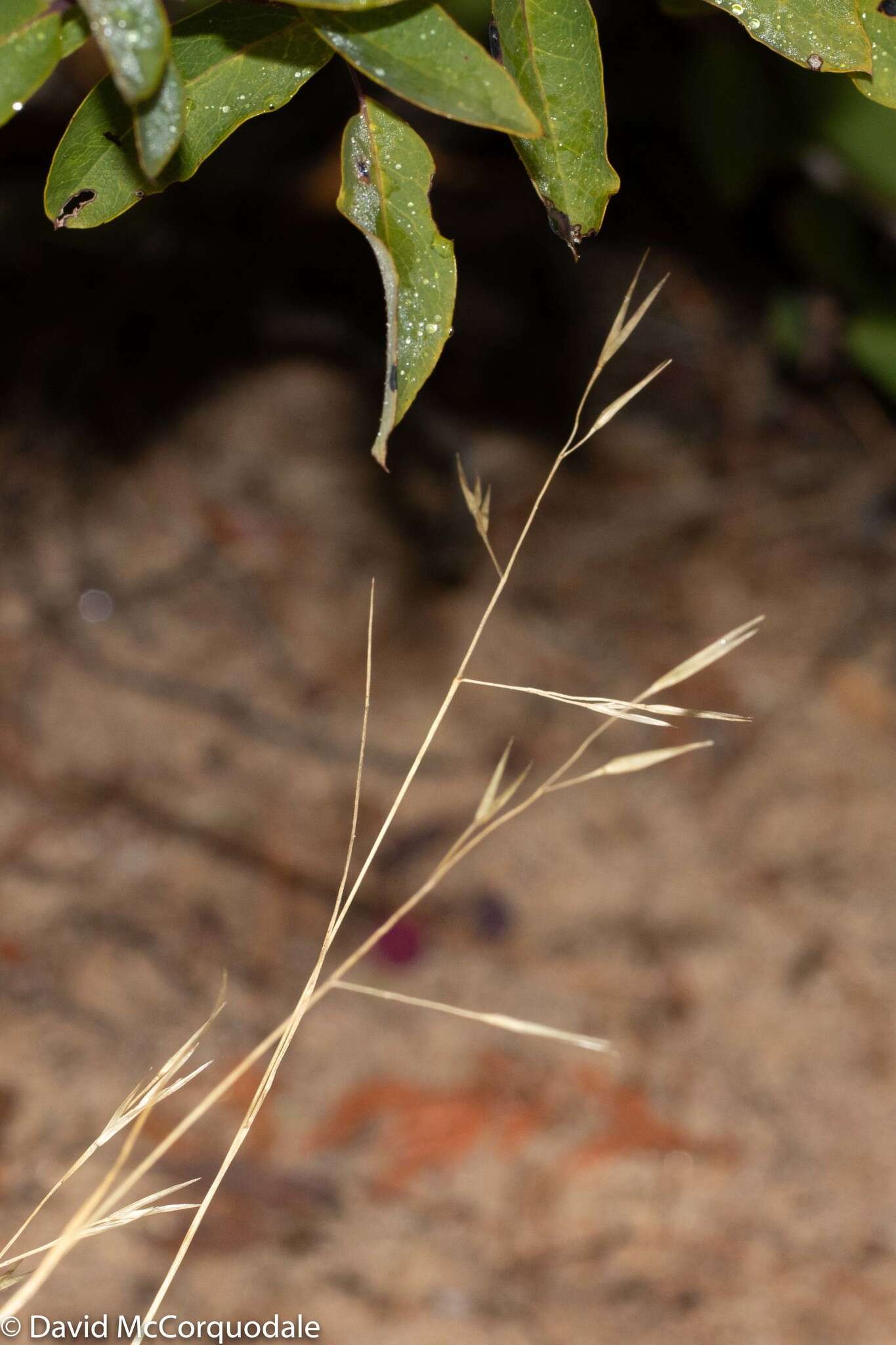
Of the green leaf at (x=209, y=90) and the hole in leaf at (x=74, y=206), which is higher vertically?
the green leaf at (x=209, y=90)

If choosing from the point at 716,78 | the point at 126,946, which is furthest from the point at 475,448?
the point at 126,946

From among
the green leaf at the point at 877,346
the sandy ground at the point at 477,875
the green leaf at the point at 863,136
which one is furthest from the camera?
the green leaf at the point at 877,346

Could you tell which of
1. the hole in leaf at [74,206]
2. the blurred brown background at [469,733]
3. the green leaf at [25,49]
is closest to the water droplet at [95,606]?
the blurred brown background at [469,733]

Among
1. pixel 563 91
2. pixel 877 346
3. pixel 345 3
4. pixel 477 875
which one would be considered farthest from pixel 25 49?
pixel 877 346

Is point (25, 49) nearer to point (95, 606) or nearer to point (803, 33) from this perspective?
point (803, 33)

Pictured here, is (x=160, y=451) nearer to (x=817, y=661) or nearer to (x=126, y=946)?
(x=126, y=946)

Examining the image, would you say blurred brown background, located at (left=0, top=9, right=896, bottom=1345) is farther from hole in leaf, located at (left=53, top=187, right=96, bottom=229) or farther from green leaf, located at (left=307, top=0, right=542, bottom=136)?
green leaf, located at (left=307, top=0, right=542, bottom=136)

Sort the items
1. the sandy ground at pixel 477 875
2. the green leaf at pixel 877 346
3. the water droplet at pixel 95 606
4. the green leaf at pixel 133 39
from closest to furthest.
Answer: the green leaf at pixel 133 39
the sandy ground at pixel 477 875
the water droplet at pixel 95 606
the green leaf at pixel 877 346

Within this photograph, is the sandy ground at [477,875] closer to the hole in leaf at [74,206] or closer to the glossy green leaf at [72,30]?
the hole in leaf at [74,206]
